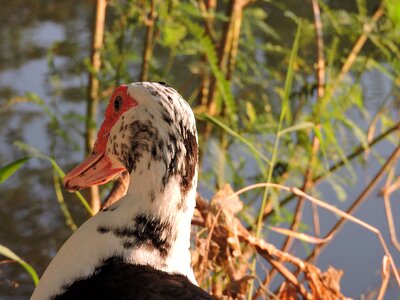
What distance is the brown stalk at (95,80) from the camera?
2.12 meters

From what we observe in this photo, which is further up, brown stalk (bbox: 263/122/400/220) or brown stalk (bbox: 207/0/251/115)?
brown stalk (bbox: 207/0/251/115)

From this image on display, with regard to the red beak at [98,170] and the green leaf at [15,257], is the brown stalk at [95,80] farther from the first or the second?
the red beak at [98,170]

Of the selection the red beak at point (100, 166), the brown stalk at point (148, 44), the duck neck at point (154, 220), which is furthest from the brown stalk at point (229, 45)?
the duck neck at point (154, 220)

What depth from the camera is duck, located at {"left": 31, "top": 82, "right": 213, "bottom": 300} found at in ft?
4.27

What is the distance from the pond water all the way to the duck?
898 mm

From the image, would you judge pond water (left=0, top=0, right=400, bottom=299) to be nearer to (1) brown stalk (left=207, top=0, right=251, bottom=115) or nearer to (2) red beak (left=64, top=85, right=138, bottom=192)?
(1) brown stalk (left=207, top=0, right=251, bottom=115)

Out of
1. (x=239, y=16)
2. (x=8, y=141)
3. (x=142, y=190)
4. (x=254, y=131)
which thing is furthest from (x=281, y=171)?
(x=8, y=141)

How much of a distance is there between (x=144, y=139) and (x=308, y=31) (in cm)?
126

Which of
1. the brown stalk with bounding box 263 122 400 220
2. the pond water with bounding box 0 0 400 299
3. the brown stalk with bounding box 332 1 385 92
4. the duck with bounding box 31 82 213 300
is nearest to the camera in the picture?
the duck with bounding box 31 82 213 300

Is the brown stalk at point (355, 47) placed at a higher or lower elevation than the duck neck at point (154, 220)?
higher

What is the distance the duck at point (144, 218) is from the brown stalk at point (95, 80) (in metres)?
0.75

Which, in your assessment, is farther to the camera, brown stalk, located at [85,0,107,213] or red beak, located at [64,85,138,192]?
brown stalk, located at [85,0,107,213]

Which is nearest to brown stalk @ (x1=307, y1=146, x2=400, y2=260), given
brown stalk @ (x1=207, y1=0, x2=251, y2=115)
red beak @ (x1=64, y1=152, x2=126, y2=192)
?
brown stalk @ (x1=207, y1=0, x2=251, y2=115)

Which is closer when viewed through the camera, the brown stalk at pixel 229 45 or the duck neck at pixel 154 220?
the duck neck at pixel 154 220
